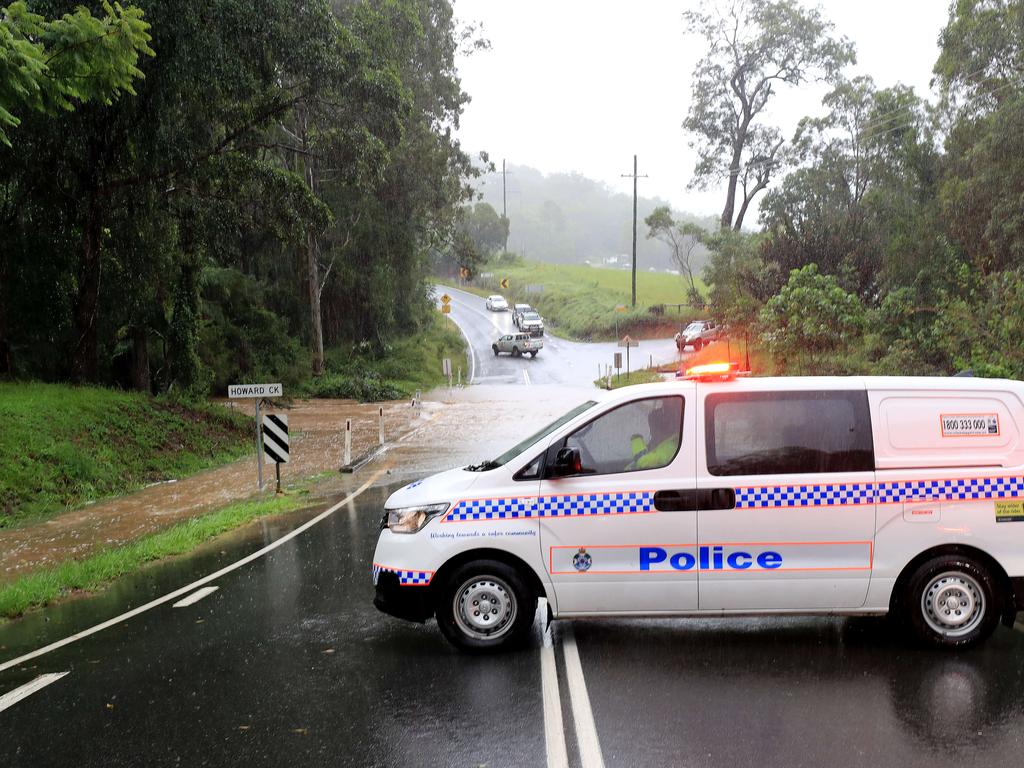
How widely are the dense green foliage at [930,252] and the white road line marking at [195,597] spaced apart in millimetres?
15344

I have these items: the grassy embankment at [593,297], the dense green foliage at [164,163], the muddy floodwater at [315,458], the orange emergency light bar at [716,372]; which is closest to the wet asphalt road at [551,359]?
the grassy embankment at [593,297]

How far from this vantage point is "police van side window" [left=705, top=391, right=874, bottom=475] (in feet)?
19.1

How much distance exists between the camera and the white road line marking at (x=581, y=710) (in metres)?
4.31

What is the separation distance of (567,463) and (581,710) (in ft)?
5.35

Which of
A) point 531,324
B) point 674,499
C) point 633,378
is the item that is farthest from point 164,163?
point 531,324

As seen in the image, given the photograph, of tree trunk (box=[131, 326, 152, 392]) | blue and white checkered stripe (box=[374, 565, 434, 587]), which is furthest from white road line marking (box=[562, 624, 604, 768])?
tree trunk (box=[131, 326, 152, 392])

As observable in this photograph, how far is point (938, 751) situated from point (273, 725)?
3521 mm

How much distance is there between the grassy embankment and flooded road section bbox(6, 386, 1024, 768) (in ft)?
200

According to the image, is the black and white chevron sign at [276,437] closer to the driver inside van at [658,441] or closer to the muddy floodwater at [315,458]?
the muddy floodwater at [315,458]

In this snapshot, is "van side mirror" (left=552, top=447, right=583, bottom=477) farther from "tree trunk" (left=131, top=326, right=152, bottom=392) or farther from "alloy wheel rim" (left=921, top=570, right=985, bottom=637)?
"tree trunk" (left=131, top=326, right=152, bottom=392)

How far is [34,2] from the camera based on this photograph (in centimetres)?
1457

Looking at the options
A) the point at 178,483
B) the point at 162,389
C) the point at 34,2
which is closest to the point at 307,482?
the point at 178,483

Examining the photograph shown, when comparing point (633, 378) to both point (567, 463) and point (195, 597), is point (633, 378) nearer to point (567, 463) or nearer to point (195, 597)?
point (195, 597)

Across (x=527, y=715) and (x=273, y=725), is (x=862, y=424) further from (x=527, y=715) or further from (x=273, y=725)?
(x=273, y=725)
